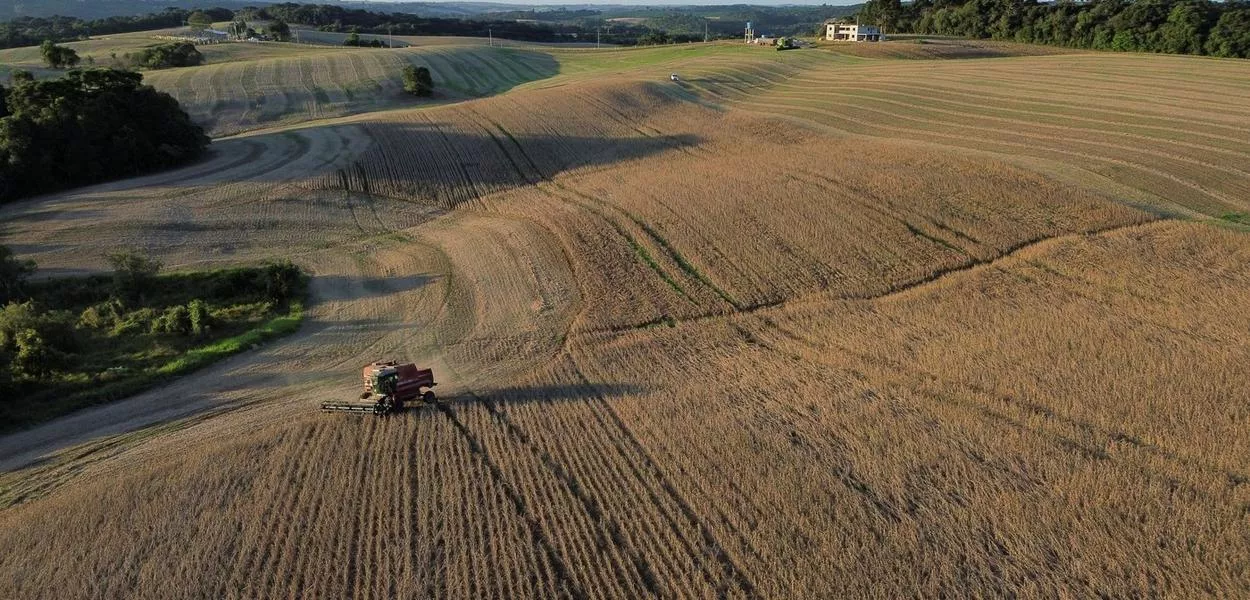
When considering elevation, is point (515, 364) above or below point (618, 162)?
below

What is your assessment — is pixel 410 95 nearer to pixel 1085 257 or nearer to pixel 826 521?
pixel 1085 257

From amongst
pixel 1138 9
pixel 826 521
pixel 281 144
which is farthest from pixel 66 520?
pixel 1138 9

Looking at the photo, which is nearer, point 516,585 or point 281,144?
point 516,585

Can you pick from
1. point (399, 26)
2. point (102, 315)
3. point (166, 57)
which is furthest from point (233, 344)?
point (399, 26)

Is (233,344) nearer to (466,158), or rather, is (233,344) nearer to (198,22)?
(466,158)

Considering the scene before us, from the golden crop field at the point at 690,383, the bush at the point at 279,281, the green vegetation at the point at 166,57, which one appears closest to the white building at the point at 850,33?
the golden crop field at the point at 690,383
